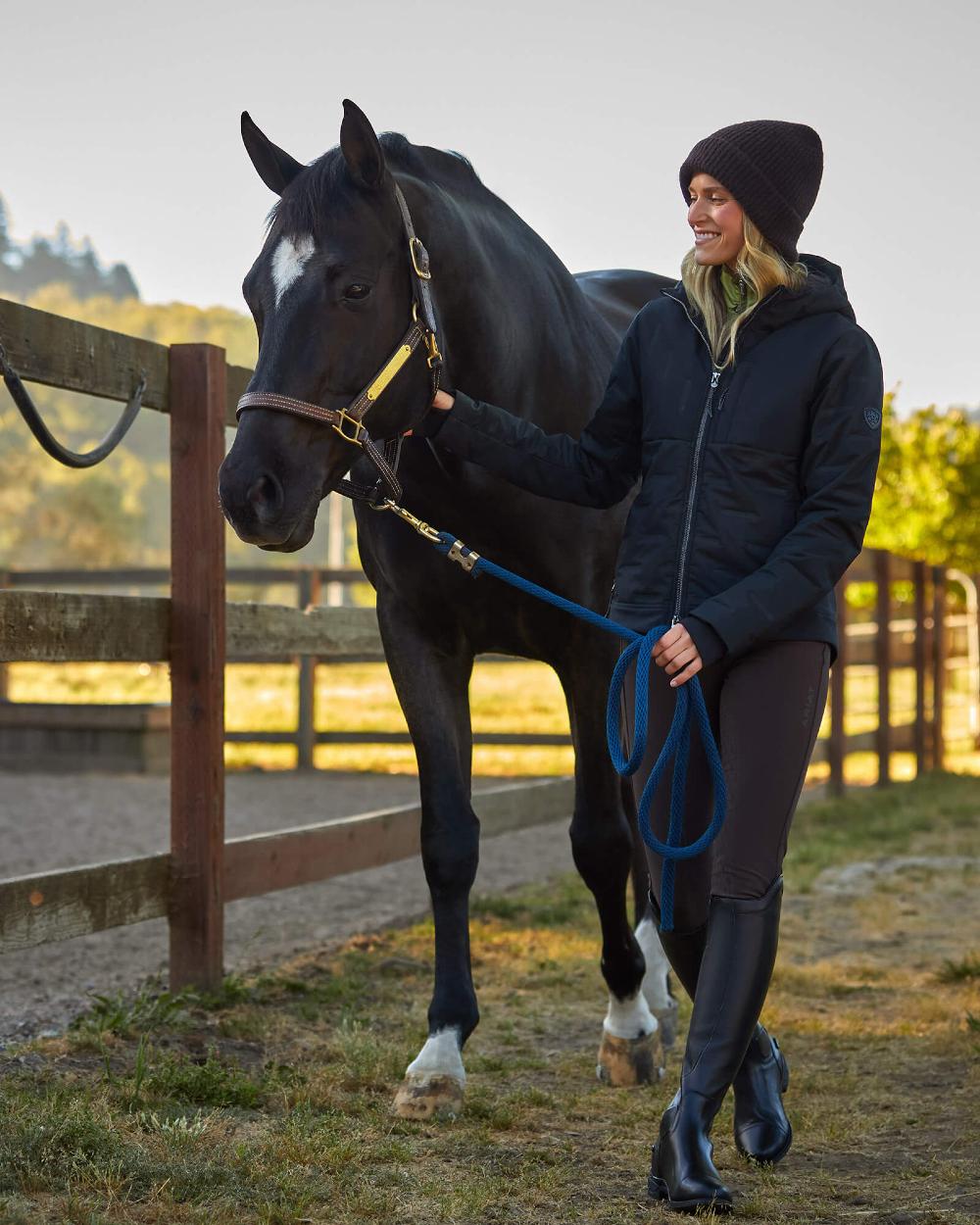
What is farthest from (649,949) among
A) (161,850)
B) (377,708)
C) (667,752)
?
(377,708)

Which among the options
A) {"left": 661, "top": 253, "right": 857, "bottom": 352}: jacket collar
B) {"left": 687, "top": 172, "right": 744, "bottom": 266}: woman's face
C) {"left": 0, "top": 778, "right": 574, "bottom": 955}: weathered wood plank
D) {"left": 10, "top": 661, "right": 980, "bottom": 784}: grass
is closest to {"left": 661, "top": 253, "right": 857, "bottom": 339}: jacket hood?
{"left": 661, "top": 253, "right": 857, "bottom": 352}: jacket collar

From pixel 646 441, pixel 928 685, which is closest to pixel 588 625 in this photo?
pixel 646 441

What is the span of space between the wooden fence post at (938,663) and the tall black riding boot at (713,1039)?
31.9 feet

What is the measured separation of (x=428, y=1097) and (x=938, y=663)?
384 inches

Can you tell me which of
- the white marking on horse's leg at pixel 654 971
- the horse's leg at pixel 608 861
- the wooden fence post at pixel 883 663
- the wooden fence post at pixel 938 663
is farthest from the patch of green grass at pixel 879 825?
the horse's leg at pixel 608 861

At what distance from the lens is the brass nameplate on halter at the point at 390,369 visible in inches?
103

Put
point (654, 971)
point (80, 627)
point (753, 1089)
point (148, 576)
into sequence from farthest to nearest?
point (148, 576) → point (654, 971) → point (80, 627) → point (753, 1089)

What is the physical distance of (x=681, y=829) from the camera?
7.72ft

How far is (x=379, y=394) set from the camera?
104 inches

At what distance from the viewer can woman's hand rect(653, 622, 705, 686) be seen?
221cm

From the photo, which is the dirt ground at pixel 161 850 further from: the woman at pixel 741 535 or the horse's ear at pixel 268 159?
the horse's ear at pixel 268 159

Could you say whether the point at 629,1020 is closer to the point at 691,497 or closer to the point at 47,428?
the point at 691,497

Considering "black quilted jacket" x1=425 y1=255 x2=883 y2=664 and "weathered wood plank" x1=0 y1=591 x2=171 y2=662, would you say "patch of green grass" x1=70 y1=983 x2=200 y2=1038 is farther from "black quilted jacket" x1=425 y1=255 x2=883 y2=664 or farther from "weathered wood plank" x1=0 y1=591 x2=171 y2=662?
"black quilted jacket" x1=425 y1=255 x2=883 y2=664

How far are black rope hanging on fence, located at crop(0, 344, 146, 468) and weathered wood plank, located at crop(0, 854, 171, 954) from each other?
3.17ft
